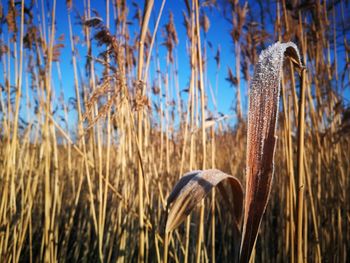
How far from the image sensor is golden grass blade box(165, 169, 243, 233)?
36 centimetres

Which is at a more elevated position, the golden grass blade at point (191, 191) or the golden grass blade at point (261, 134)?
the golden grass blade at point (261, 134)

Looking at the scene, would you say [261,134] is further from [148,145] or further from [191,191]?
[148,145]

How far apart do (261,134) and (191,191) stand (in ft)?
0.47

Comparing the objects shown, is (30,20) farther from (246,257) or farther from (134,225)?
(246,257)

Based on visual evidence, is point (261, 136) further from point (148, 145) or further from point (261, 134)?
point (148, 145)

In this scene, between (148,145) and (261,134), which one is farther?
(148,145)

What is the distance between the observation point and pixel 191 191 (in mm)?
365

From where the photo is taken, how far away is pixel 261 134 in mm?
280

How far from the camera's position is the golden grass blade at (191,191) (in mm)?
359

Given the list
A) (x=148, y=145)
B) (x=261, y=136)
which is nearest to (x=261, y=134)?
(x=261, y=136)

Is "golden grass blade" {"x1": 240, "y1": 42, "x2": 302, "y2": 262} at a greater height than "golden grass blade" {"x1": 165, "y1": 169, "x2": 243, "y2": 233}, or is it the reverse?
"golden grass blade" {"x1": 240, "y1": 42, "x2": 302, "y2": 262}

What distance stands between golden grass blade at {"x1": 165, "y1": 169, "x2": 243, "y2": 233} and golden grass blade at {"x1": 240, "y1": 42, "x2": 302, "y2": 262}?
0.25ft

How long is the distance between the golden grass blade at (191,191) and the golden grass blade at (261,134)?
75mm

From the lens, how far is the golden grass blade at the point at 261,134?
27 cm
